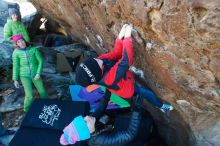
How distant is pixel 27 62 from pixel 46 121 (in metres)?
1.04

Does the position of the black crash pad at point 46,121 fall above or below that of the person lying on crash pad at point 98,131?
below

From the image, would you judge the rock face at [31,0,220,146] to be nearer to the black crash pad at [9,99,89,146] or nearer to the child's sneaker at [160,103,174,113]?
the child's sneaker at [160,103,174,113]

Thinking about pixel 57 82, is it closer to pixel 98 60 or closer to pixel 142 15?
pixel 98 60

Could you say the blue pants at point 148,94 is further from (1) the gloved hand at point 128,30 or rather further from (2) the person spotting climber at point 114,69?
(1) the gloved hand at point 128,30

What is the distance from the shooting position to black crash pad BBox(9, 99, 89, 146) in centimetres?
408

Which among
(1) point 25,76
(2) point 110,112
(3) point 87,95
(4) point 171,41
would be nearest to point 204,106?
(4) point 171,41

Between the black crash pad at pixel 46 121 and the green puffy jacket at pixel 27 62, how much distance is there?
0.52 meters

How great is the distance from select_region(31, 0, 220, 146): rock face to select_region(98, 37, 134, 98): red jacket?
0.15 m

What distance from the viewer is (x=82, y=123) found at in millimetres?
3254

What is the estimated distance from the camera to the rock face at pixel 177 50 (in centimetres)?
219

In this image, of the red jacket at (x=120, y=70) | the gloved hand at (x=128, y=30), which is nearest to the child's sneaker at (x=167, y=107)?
the red jacket at (x=120, y=70)

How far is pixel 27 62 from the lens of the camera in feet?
15.9

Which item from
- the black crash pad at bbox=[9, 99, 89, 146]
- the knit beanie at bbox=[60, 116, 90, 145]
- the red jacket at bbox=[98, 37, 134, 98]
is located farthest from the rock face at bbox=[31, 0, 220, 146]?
the black crash pad at bbox=[9, 99, 89, 146]

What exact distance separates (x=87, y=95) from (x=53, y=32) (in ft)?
14.0
